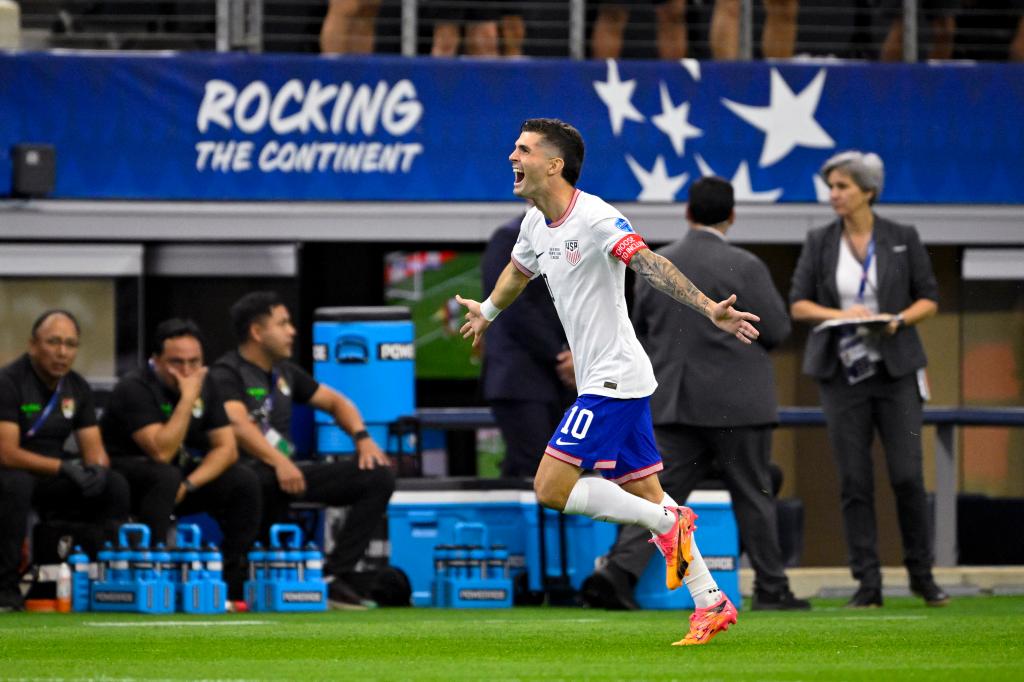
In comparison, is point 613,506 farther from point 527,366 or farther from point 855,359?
point 527,366

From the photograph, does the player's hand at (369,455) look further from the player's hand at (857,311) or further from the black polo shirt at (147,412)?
the player's hand at (857,311)

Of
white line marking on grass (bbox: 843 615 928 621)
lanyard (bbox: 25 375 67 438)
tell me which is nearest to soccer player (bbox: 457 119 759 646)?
white line marking on grass (bbox: 843 615 928 621)

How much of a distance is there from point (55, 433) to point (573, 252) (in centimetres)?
440

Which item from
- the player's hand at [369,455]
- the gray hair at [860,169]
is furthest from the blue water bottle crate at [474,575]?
the gray hair at [860,169]

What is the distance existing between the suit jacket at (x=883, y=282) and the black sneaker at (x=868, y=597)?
1076 mm

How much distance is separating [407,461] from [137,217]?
2.75 metres

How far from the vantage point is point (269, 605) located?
1118 centimetres

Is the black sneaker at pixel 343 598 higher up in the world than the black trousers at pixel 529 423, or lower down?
lower down

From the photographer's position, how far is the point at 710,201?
10.7m

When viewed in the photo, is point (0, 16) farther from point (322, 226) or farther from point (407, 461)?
point (407, 461)

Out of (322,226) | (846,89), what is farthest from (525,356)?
(846,89)

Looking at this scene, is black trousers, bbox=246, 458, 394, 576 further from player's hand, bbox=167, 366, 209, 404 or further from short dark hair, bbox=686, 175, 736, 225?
short dark hair, bbox=686, 175, 736, 225

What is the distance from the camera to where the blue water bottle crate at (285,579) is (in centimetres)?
1117

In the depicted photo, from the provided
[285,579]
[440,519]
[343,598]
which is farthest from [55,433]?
[440,519]
